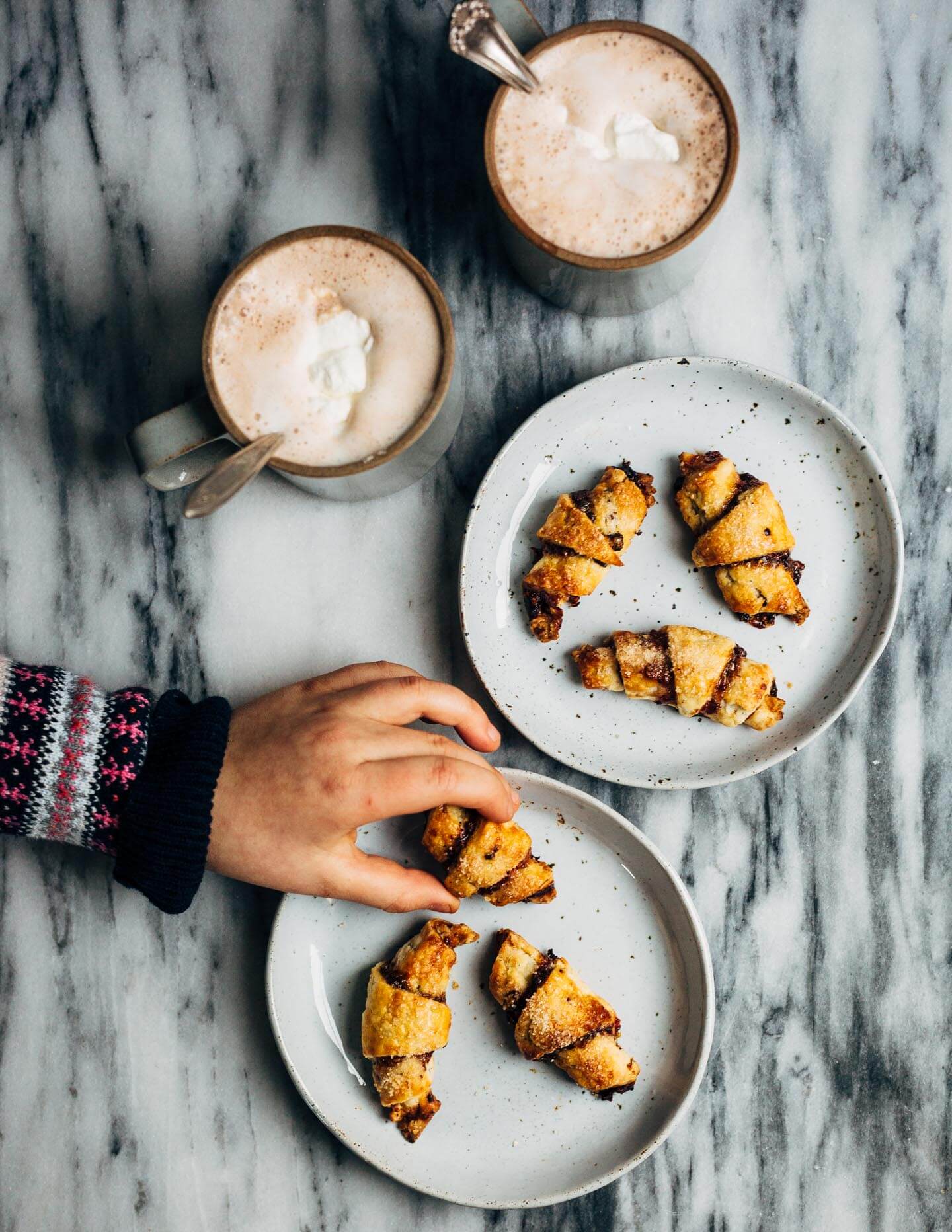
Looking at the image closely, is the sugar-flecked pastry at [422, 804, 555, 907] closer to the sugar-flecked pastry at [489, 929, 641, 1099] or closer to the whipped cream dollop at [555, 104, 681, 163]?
the sugar-flecked pastry at [489, 929, 641, 1099]

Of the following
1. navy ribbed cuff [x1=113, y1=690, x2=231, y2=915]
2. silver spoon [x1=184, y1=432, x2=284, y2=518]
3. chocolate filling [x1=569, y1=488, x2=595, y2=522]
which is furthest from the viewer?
chocolate filling [x1=569, y1=488, x2=595, y2=522]

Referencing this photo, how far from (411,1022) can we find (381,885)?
0.59ft

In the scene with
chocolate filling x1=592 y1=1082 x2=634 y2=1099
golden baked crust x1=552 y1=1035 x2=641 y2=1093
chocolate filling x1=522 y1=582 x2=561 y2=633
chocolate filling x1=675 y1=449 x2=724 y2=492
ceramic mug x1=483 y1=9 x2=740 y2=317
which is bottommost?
chocolate filling x1=592 y1=1082 x2=634 y2=1099

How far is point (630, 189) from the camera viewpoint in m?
1.03

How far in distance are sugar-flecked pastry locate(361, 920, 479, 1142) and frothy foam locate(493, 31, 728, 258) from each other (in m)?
0.84

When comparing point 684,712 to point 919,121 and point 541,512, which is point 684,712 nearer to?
point 541,512

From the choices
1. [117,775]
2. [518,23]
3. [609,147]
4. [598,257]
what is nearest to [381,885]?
[117,775]

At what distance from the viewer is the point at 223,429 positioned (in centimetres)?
105

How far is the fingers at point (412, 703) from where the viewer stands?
1.14 meters

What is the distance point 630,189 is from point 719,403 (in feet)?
1.02

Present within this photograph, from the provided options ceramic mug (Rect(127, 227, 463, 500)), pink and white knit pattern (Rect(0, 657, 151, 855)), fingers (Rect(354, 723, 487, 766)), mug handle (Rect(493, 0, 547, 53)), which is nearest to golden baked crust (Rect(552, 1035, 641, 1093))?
fingers (Rect(354, 723, 487, 766))

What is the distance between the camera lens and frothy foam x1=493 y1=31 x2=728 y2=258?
1.03 m

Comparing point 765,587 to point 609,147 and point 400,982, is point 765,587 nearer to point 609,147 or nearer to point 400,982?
point 609,147

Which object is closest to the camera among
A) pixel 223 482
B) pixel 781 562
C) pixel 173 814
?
pixel 223 482
